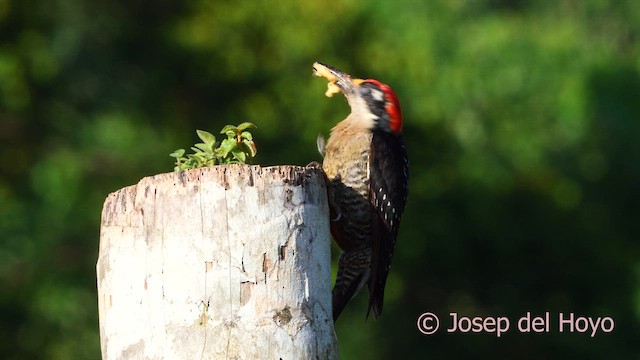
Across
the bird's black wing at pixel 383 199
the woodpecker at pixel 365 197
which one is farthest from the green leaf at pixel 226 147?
the bird's black wing at pixel 383 199

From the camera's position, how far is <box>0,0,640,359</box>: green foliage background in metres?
8.00

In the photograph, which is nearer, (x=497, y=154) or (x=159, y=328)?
(x=159, y=328)

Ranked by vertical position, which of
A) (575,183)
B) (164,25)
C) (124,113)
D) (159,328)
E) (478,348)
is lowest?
→ (159,328)

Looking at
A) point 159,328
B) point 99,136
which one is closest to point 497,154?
point 99,136

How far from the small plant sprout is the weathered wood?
0.95 ft

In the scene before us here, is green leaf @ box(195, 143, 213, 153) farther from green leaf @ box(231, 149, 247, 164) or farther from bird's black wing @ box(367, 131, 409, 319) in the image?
bird's black wing @ box(367, 131, 409, 319)

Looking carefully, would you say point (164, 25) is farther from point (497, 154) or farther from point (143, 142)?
point (497, 154)

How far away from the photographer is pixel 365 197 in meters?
4.96

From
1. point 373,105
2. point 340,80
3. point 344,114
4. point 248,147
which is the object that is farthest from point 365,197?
point 344,114

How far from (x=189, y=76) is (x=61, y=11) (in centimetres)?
101

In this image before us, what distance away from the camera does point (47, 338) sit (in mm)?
8062

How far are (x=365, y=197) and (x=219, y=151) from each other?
4.90 feet

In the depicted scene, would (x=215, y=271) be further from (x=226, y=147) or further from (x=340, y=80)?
(x=340, y=80)

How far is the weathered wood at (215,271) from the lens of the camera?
3094 millimetres
